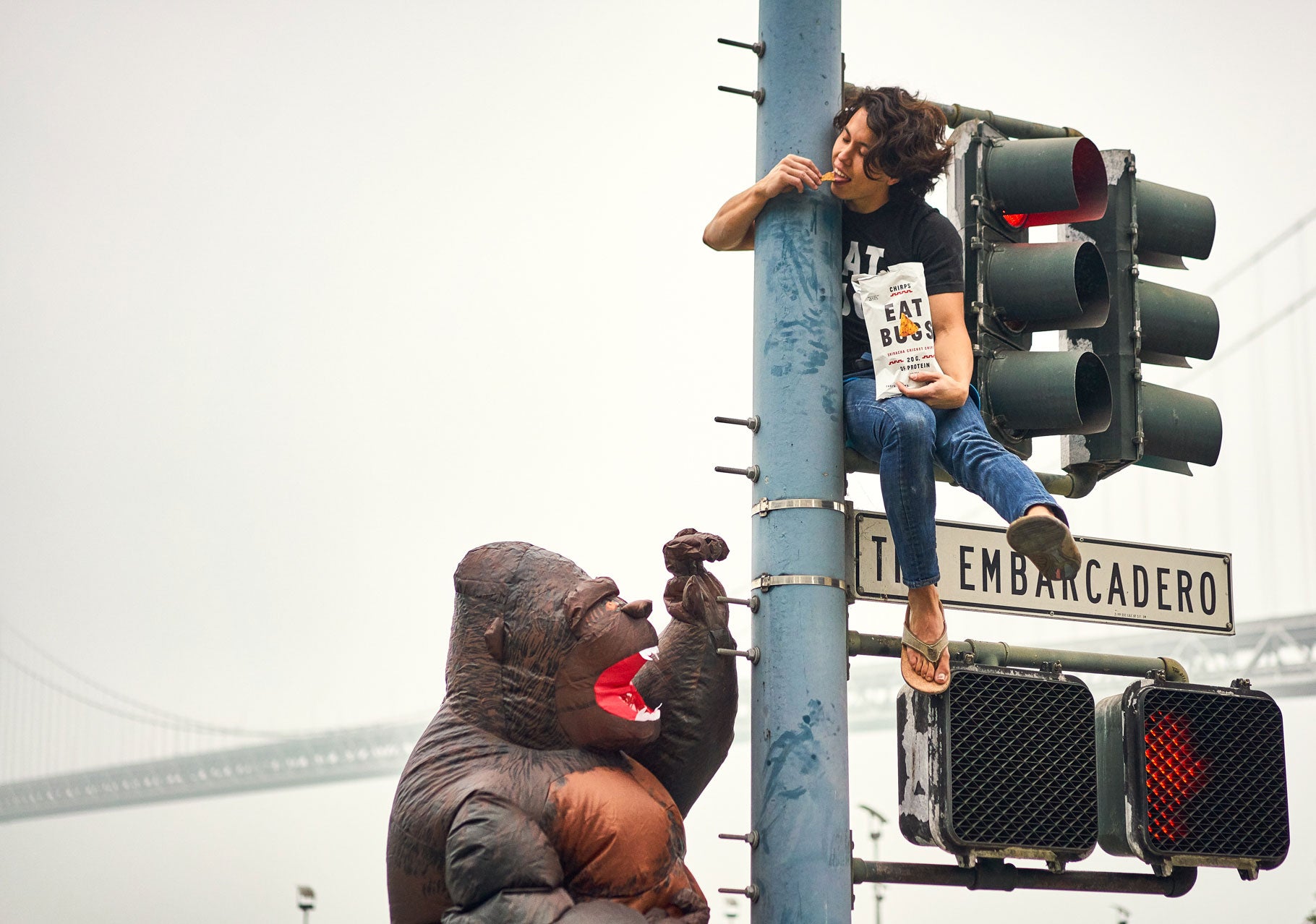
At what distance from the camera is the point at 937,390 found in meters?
4.45

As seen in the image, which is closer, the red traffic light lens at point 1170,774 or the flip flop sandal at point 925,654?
the flip flop sandal at point 925,654

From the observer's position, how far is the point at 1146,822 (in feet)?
14.4

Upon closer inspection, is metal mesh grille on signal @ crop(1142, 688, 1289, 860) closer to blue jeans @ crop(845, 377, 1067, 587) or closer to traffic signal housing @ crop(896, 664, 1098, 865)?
traffic signal housing @ crop(896, 664, 1098, 865)

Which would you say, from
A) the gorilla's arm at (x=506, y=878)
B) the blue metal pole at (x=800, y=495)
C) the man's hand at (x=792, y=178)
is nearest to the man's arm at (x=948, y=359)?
the blue metal pole at (x=800, y=495)

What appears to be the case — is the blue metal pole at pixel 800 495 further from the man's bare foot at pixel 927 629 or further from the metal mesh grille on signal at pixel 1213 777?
the metal mesh grille on signal at pixel 1213 777

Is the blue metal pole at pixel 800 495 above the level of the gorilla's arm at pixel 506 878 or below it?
above

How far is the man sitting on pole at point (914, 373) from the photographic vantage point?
4242 millimetres

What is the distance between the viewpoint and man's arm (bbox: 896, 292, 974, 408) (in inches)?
175

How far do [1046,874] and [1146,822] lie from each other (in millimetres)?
315

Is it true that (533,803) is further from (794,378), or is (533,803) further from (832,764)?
(794,378)

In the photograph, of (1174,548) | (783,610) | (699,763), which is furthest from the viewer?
(1174,548)

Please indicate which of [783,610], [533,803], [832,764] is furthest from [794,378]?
[533,803]

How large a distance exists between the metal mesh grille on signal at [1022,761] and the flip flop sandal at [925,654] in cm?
4

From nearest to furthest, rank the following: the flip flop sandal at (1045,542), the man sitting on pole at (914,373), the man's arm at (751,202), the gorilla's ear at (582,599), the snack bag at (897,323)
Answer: the flip flop sandal at (1045,542), the man sitting on pole at (914,373), the gorilla's ear at (582,599), the snack bag at (897,323), the man's arm at (751,202)
